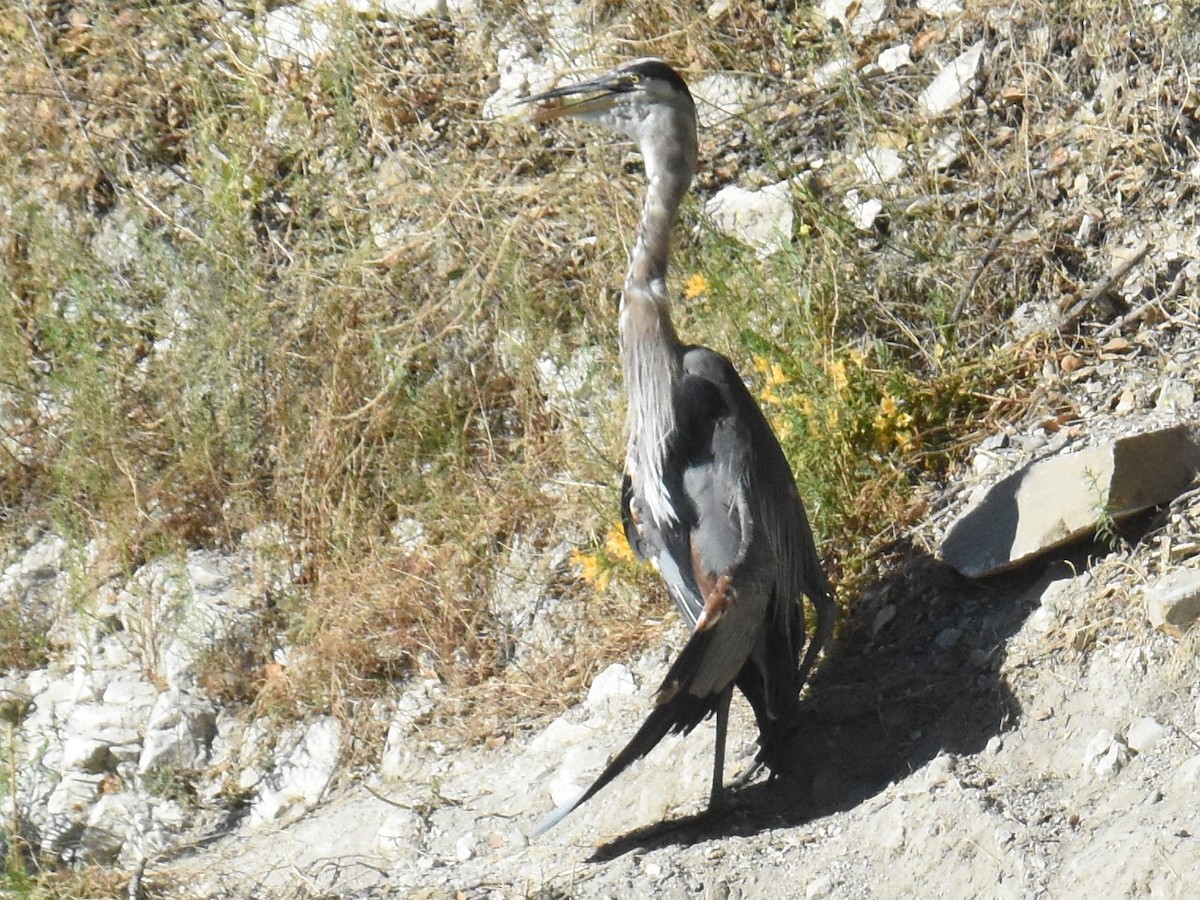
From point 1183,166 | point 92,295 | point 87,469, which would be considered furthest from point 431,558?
point 1183,166

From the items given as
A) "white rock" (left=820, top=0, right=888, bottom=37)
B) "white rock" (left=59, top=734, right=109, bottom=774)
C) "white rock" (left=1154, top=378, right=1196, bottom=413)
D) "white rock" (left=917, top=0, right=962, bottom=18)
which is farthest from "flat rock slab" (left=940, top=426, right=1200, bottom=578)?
"white rock" (left=59, top=734, right=109, bottom=774)

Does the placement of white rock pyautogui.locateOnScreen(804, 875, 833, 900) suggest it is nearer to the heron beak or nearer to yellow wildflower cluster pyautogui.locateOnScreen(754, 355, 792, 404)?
yellow wildflower cluster pyautogui.locateOnScreen(754, 355, 792, 404)

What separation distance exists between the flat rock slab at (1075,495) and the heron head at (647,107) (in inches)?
56.1

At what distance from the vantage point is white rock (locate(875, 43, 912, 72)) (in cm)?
582

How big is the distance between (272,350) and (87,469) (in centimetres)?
92

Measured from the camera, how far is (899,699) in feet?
13.5

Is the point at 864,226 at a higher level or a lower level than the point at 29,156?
lower

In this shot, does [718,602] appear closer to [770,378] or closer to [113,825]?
[770,378]

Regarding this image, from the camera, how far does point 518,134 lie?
6.39m

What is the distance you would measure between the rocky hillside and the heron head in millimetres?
711

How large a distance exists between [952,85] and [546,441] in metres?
2.07

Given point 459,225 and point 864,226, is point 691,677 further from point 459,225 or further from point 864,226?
point 459,225

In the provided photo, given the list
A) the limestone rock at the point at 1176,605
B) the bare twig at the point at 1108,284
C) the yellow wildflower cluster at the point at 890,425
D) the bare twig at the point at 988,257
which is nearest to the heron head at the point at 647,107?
the yellow wildflower cluster at the point at 890,425

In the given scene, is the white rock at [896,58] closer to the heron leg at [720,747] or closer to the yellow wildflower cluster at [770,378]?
the yellow wildflower cluster at [770,378]
